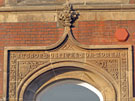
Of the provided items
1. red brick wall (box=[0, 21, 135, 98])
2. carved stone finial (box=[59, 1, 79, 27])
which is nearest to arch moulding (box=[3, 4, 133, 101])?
carved stone finial (box=[59, 1, 79, 27])

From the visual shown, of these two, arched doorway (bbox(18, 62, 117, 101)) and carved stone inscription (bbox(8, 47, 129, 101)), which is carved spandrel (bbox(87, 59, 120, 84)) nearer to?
carved stone inscription (bbox(8, 47, 129, 101))

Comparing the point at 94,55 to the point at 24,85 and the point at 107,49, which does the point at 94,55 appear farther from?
the point at 24,85

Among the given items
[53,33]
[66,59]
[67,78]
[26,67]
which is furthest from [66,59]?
[26,67]

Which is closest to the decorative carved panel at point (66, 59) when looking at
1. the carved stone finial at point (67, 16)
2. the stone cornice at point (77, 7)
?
the carved stone finial at point (67, 16)

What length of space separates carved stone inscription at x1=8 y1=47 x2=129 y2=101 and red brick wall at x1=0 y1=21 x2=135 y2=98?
21 cm

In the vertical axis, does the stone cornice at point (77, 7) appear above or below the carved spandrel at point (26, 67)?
above

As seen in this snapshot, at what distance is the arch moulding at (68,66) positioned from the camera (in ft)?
44.0

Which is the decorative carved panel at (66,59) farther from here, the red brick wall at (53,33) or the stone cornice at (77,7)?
the stone cornice at (77,7)

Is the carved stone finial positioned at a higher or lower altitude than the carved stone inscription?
higher

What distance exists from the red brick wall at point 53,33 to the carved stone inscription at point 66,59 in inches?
8.3

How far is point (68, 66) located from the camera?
44.4 ft

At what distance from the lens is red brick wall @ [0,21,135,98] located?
13.6m

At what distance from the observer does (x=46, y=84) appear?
1373 centimetres

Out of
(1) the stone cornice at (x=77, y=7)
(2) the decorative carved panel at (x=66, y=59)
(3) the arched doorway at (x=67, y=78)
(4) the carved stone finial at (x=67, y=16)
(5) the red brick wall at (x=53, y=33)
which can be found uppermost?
(1) the stone cornice at (x=77, y=7)
